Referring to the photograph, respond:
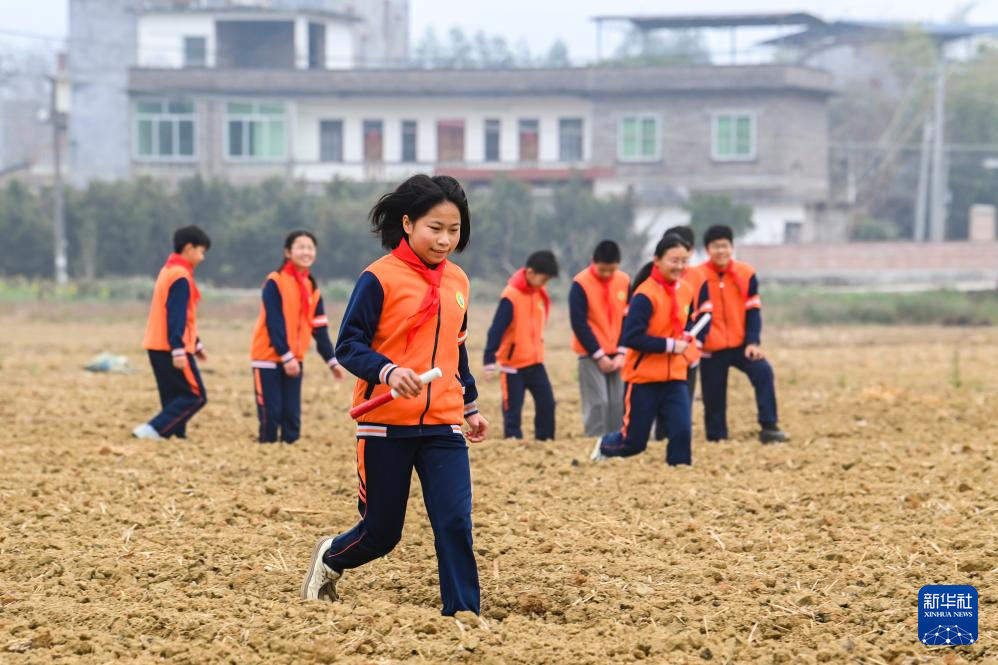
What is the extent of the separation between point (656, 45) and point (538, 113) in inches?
2346

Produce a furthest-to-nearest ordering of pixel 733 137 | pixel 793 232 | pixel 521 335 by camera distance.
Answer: pixel 793 232 → pixel 733 137 → pixel 521 335

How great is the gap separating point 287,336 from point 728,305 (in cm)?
344

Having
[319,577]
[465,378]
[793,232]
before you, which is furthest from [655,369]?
[793,232]

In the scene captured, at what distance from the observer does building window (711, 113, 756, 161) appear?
52500 millimetres

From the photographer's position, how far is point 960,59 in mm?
69312

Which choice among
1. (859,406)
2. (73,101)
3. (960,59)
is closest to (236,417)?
(859,406)

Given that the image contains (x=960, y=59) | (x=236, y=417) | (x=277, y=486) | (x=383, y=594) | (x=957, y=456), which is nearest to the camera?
(x=383, y=594)

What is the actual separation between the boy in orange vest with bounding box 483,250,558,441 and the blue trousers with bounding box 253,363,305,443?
1.59 meters

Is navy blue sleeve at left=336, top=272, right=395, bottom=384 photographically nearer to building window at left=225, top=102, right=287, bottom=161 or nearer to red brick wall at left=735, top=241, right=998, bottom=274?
red brick wall at left=735, top=241, right=998, bottom=274

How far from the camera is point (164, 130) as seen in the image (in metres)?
55.2

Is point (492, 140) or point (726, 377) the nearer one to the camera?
point (726, 377)

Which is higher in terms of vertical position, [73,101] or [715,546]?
[73,101]

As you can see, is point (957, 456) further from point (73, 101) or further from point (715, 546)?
point (73, 101)

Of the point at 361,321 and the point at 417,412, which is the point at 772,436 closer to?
the point at 417,412
